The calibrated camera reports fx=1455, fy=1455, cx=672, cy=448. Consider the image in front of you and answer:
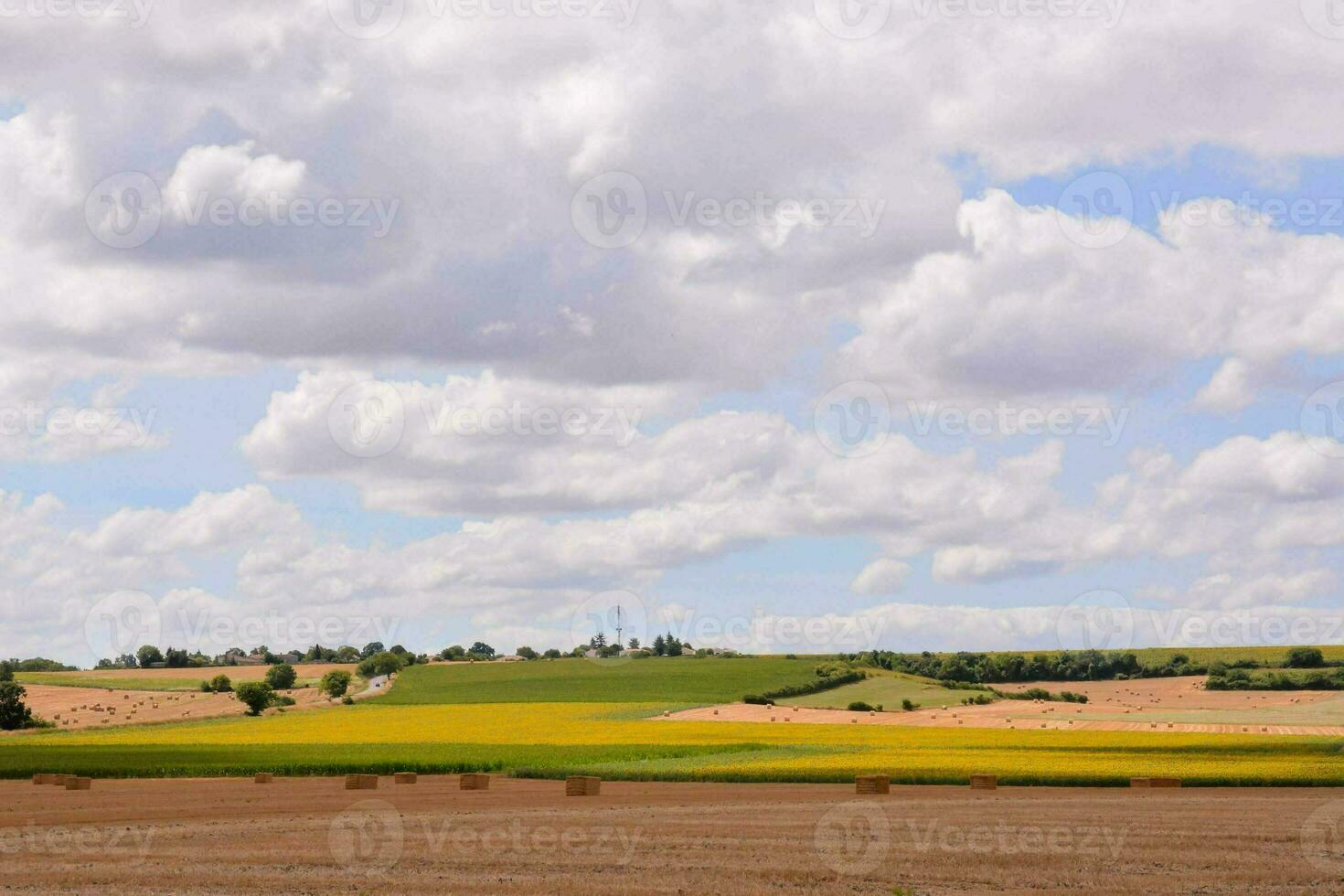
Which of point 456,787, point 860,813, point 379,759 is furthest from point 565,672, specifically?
point 860,813

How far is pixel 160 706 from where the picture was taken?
145 m

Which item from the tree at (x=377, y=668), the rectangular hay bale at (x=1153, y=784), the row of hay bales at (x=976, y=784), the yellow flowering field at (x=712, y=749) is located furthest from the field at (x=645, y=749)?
the tree at (x=377, y=668)

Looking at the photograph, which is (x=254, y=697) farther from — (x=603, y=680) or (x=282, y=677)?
(x=282, y=677)

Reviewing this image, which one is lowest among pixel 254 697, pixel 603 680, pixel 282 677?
pixel 254 697

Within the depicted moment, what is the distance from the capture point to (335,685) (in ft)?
537

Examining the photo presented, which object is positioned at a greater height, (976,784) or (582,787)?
(582,787)

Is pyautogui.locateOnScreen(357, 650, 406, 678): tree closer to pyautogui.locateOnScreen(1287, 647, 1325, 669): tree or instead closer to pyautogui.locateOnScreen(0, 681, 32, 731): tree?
pyautogui.locateOnScreen(0, 681, 32, 731): tree

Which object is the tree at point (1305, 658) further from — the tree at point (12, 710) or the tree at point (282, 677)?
the tree at point (12, 710)

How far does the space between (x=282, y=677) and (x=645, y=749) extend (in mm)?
113639

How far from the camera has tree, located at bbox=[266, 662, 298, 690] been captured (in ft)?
585

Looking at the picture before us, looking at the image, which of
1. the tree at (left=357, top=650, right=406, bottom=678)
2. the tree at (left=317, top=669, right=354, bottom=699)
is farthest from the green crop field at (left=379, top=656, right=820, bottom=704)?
the tree at (left=317, top=669, right=354, bottom=699)

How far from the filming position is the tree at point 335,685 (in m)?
162

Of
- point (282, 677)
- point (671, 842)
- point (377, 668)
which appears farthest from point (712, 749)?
point (377, 668)

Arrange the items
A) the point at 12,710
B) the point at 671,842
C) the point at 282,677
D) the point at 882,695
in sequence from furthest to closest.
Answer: the point at 282,677
the point at 882,695
the point at 12,710
the point at 671,842
